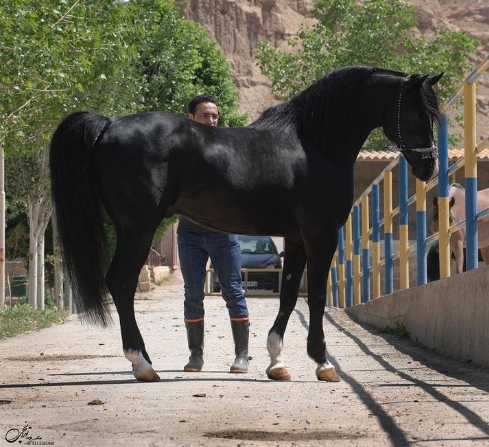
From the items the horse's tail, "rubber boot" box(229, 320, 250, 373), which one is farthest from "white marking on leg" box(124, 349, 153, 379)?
"rubber boot" box(229, 320, 250, 373)

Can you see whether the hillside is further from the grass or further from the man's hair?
the man's hair

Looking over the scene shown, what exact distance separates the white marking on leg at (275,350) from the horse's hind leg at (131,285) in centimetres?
79

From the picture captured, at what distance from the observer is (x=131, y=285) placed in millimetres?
7473

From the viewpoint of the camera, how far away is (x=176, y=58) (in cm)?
3547

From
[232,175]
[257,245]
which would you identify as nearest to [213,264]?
[232,175]

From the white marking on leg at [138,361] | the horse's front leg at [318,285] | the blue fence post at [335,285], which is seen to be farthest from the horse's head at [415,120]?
the blue fence post at [335,285]

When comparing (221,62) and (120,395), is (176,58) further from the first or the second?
(120,395)

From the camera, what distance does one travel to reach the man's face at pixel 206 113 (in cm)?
912

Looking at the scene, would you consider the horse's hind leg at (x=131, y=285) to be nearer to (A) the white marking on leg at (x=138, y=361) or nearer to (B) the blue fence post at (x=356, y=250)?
(A) the white marking on leg at (x=138, y=361)

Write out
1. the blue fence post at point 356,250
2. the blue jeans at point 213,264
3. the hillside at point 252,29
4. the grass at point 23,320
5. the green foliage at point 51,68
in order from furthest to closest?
the hillside at point 252,29, the blue fence post at point 356,250, the grass at point 23,320, the green foliage at point 51,68, the blue jeans at point 213,264

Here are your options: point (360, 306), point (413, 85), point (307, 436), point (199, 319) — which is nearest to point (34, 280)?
point (360, 306)

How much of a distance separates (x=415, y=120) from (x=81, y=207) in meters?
2.21

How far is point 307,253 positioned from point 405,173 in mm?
4951

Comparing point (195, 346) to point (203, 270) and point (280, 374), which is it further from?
point (280, 374)
